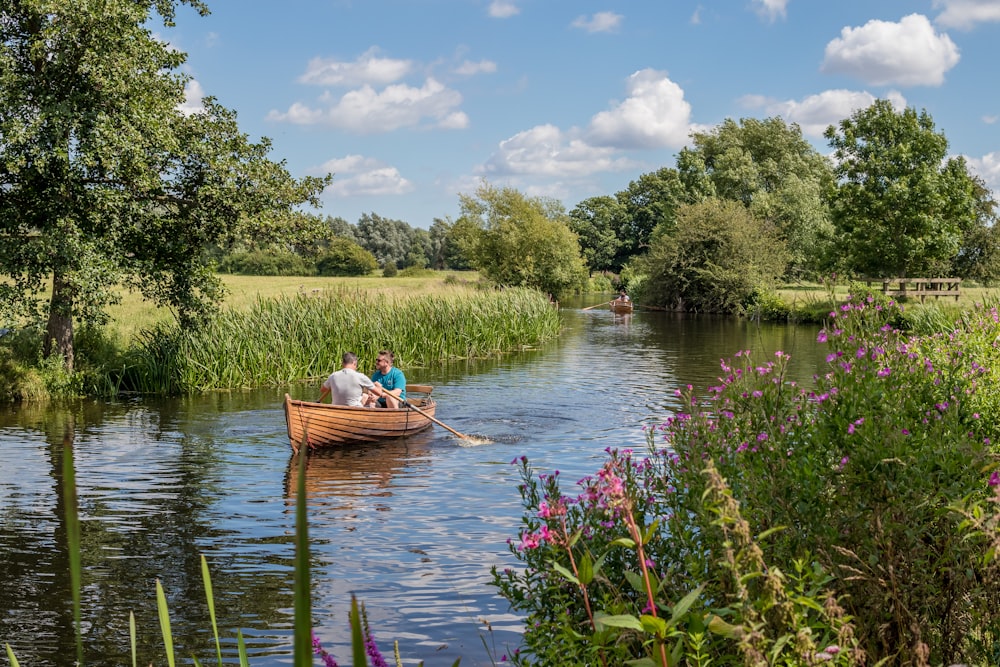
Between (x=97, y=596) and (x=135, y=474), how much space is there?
5.28 m

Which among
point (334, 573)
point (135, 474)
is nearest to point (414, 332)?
point (135, 474)

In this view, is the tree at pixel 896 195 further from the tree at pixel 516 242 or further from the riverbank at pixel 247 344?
the riverbank at pixel 247 344

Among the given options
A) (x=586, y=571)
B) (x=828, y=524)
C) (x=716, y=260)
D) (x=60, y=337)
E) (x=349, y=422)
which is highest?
(x=716, y=260)

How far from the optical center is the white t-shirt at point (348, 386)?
15438 mm

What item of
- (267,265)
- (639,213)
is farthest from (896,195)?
(267,265)

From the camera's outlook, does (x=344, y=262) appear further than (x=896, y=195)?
Yes

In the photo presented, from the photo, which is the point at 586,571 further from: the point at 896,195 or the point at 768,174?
the point at 768,174

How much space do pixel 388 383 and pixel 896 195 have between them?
123 ft

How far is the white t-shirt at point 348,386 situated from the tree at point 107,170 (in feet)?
19.0

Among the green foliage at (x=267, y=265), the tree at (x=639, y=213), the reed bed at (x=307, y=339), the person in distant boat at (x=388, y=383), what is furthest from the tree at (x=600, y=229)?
the person in distant boat at (x=388, y=383)

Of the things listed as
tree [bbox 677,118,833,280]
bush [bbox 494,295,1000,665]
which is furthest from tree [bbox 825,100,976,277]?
bush [bbox 494,295,1000,665]

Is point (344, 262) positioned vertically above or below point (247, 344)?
above

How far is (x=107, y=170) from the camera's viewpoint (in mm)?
18547

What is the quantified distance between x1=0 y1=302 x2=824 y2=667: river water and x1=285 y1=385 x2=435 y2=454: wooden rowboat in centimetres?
28
